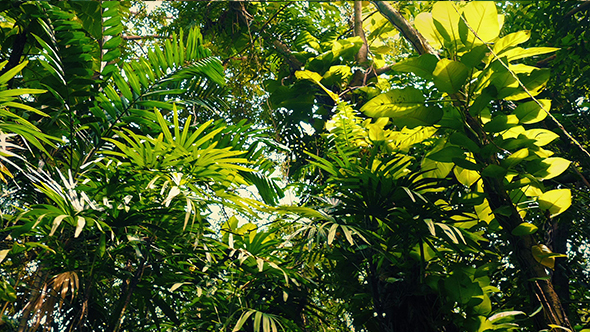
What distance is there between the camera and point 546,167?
41.1 inches

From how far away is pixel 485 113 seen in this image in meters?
1.11

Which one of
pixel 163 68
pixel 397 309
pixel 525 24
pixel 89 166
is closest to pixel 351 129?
pixel 397 309

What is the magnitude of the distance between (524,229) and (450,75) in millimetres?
414

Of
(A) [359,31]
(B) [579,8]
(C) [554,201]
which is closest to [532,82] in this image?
(C) [554,201]

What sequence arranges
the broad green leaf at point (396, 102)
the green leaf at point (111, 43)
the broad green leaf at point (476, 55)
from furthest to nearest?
the green leaf at point (111, 43)
the broad green leaf at point (396, 102)
the broad green leaf at point (476, 55)

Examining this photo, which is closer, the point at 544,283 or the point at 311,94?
the point at 544,283

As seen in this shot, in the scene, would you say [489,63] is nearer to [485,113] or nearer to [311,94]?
[485,113]

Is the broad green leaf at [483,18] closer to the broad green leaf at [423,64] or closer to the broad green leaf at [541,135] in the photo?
the broad green leaf at [423,64]

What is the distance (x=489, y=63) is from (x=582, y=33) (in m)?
1.54

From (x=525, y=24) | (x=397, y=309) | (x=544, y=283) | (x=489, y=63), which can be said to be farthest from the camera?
(x=525, y=24)

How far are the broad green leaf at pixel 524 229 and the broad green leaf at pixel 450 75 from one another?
1.21 feet

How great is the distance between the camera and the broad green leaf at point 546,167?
3.42 ft

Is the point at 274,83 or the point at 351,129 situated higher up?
the point at 274,83

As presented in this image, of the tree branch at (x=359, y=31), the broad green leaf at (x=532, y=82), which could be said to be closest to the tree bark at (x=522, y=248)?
the broad green leaf at (x=532, y=82)
